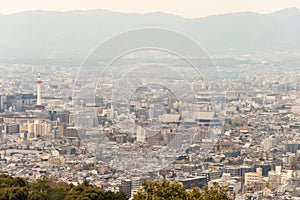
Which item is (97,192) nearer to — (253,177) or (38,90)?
(253,177)

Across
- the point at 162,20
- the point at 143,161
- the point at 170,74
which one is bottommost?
the point at 143,161

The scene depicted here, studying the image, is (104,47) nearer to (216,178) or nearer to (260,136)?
(216,178)

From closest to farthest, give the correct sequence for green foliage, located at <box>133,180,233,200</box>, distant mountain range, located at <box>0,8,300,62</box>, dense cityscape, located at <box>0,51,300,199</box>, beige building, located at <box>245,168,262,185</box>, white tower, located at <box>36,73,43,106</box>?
1. green foliage, located at <box>133,180,233,200</box>
2. dense cityscape, located at <box>0,51,300,199</box>
3. beige building, located at <box>245,168,262,185</box>
4. white tower, located at <box>36,73,43,106</box>
5. distant mountain range, located at <box>0,8,300,62</box>

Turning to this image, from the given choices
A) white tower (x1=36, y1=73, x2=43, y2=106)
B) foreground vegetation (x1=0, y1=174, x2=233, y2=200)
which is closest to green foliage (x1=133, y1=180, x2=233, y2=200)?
foreground vegetation (x1=0, y1=174, x2=233, y2=200)

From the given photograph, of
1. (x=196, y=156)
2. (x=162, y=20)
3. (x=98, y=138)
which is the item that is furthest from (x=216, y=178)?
(x=162, y=20)

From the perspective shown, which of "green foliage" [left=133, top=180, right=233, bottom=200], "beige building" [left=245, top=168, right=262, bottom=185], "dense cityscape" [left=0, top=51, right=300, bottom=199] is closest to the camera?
"green foliage" [left=133, top=180, right=233, bottom=200]

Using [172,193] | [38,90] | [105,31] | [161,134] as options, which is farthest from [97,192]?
[105,31]

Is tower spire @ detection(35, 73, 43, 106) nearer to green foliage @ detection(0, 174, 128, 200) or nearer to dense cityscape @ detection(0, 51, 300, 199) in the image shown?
dense cityscape @ detection(0, 51, 300, 199)

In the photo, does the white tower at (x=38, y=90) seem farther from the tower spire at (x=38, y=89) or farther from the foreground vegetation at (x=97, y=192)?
the foreground vegetation at (x=97, y=192)
